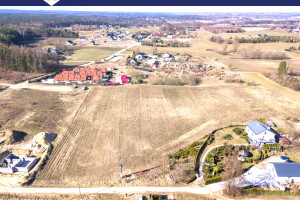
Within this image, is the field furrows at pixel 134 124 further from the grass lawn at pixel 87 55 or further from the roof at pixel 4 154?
the grass lawn at pixel 87 55

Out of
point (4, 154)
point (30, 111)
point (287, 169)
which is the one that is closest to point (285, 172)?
point (287, 169)

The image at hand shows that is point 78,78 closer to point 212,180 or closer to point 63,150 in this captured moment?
point 63,150

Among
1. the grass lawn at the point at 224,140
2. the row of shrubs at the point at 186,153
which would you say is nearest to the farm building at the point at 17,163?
the row of shrubs at the point at 186,153

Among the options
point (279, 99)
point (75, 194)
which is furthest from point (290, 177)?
point (279, 99)

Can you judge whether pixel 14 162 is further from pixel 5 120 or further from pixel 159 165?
pixel 159 165
